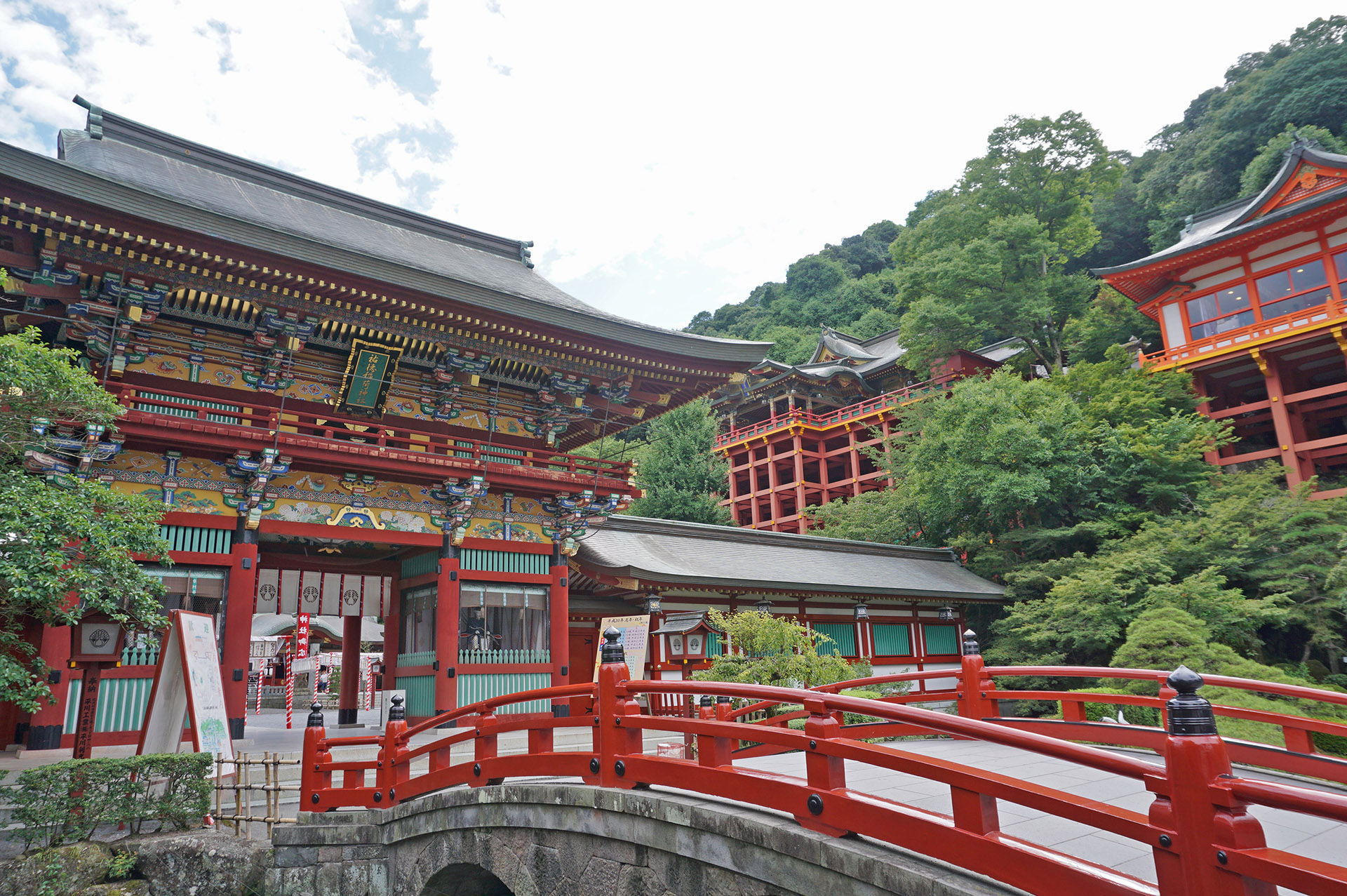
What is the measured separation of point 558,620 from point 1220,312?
2381cm

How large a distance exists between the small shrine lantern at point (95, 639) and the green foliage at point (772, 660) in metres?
7.15

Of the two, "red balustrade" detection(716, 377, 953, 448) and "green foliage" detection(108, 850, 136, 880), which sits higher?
"red balustrade" detection(716, 377, 953, 448)

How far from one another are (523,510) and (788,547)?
9975 millimetres

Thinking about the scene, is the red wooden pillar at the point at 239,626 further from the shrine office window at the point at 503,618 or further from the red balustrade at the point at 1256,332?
the red balustrade at the point at 1256,332

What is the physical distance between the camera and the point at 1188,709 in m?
3.30

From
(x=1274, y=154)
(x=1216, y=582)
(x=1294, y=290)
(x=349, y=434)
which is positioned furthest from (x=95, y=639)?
(x=1274, y=154)

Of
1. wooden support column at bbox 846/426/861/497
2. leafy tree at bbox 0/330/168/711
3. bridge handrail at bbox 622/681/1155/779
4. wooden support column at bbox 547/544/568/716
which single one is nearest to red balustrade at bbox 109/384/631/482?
leafy tree at bbox 0/330/168/711

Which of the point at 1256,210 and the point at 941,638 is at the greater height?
the point at 1256,210

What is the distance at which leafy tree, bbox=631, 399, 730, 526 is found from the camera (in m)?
30.5

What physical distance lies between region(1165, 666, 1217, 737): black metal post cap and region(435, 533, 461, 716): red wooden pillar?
11.8 metres

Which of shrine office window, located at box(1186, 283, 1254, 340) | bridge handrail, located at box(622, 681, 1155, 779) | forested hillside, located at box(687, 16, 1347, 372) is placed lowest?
bridge handrail, located at box(622, 681, 1155, 779)

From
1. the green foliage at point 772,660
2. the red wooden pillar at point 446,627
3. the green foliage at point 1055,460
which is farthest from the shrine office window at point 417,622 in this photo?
the green foliage at point 1055,460

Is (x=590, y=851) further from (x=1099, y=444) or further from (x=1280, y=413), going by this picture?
(x=1280, y=413)

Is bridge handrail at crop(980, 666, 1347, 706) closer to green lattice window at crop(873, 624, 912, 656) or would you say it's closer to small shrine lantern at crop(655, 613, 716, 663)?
small shrine lantern at crop(655, 613, 716, 663)
